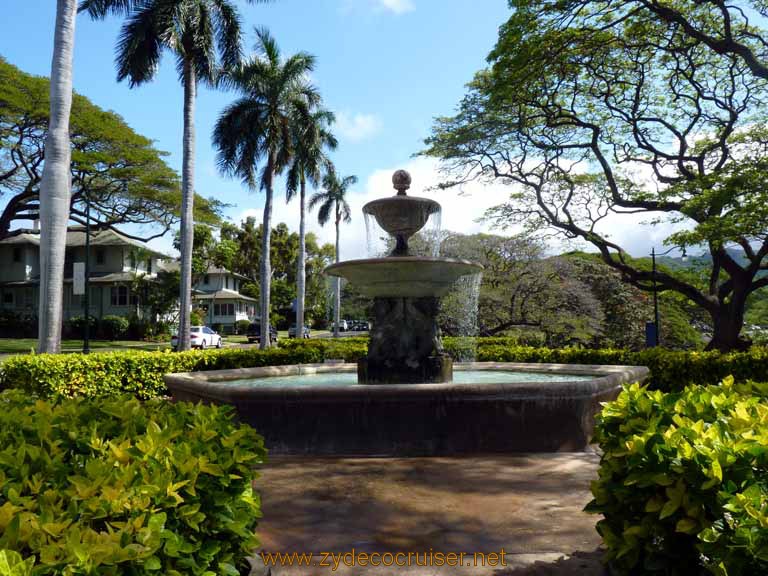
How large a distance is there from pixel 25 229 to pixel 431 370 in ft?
Result: 172

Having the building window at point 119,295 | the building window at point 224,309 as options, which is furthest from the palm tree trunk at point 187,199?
the building window at point 224,309

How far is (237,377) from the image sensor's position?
10539mm

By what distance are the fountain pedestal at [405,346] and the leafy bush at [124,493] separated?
19.9 feet

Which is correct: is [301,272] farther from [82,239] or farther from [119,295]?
[82,239]

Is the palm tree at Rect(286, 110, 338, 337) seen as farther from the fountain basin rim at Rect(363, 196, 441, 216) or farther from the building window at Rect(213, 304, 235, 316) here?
the building window at Rect(213, 304, 235, 316)

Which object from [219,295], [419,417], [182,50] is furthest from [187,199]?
[219,295]

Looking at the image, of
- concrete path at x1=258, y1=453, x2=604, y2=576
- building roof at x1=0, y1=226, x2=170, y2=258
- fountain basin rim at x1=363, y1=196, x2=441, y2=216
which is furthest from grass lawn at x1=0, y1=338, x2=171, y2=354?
concrete path at x1=258, y1=453, x2=604, y2=576

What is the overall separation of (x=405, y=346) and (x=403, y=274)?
1334 millimetres

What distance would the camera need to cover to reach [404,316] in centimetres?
942

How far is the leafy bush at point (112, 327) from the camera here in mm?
40531

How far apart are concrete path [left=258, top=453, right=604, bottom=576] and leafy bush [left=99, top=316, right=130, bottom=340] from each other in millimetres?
38424

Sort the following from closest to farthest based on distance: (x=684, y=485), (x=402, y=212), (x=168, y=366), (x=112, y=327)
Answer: (x=684, y=485), (x=402, y=212), (x=168, y=366), (x=112, y=327)

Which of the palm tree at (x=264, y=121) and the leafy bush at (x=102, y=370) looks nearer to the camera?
the leafy bush at (x=102, y=370)

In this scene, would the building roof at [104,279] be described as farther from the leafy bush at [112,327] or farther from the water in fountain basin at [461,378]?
the water in fountain basin at [461,378]
